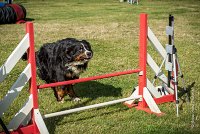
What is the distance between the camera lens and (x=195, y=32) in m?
16.1

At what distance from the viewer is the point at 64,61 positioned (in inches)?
247

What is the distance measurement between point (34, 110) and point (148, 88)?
7.51 feet

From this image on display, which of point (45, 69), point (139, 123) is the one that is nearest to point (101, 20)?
point (45, 69)

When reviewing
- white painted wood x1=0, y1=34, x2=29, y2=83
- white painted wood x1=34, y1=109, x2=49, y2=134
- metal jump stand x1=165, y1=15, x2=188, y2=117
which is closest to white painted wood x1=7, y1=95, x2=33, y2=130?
white painted wood x1=34, y1=109, x2=49, y2=134

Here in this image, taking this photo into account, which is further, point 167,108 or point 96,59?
point 96,59

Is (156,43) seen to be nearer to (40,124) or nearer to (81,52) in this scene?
(81,52)

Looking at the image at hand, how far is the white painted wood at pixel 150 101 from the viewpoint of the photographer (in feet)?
20.0

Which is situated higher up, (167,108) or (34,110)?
(34,110)

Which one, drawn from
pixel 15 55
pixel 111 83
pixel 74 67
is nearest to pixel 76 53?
pixel 74 67

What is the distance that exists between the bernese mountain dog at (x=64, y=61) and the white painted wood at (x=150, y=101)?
115cm

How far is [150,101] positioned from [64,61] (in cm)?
165

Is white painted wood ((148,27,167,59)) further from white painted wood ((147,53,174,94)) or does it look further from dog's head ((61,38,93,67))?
dog's head ((61,38,93,67))

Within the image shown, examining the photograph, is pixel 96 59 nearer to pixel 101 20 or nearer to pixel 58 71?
pixel 58 71

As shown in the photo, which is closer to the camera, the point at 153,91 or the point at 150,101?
the point at 150,101
